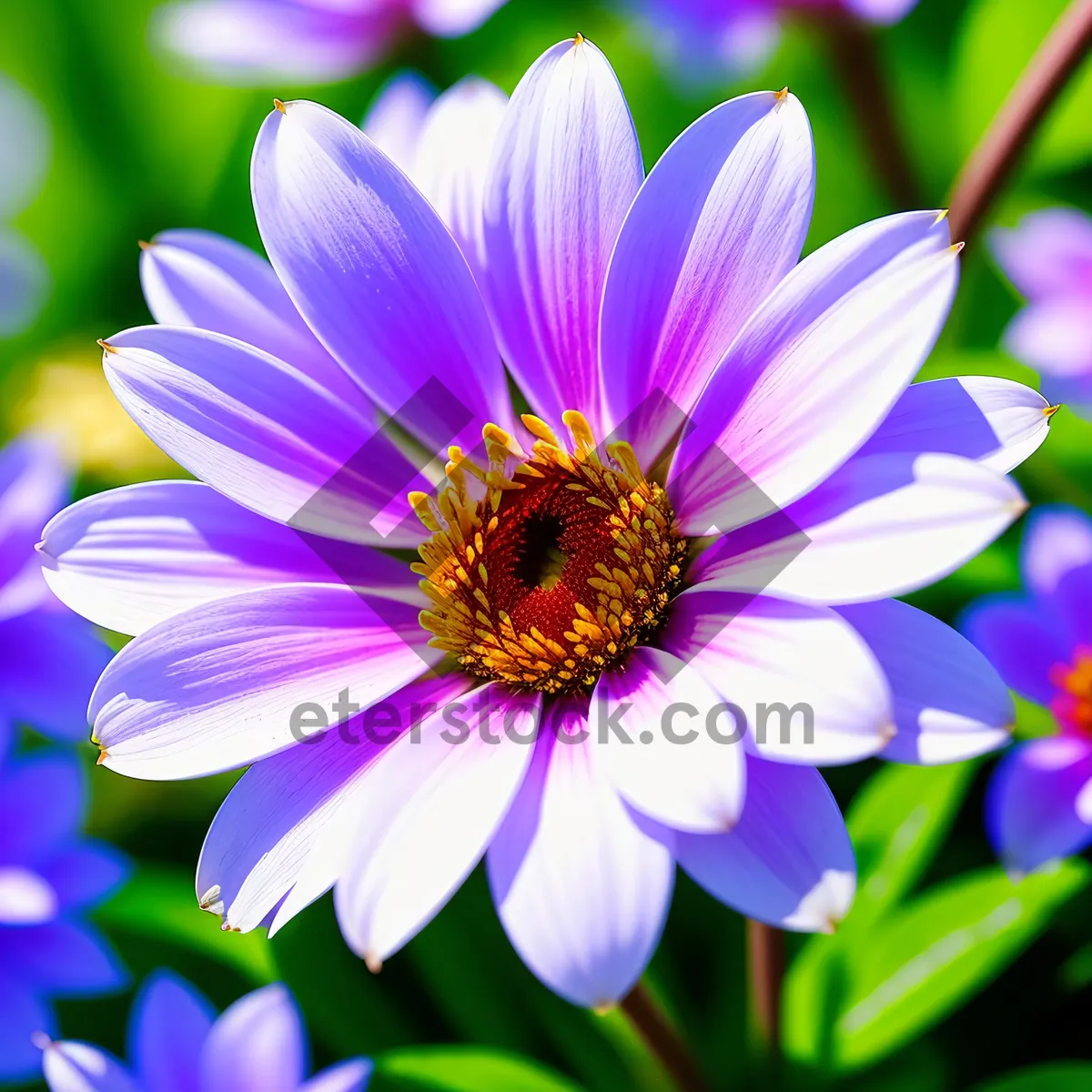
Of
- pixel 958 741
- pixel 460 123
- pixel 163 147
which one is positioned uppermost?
pixel 163 147

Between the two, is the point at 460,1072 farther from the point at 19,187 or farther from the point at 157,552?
the point at 19,187

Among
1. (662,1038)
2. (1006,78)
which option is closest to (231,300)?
(662,1038)

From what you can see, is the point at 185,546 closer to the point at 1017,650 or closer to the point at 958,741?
the point at 958,741

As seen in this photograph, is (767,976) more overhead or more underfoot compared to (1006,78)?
more underfoot

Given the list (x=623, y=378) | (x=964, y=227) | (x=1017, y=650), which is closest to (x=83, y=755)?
(x=623, y=378)

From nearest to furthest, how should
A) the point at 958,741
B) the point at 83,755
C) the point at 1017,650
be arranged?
1. the point at 958,741
2. the point at 1017,650
3. the point at 83,755

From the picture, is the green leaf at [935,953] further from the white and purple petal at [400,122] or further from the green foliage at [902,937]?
the white and purple petal at [400,122]

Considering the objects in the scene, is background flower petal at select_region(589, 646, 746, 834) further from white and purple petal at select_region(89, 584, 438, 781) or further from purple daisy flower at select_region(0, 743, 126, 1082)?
purple daisy flower at select_region(0, 743, 126, 1082)
